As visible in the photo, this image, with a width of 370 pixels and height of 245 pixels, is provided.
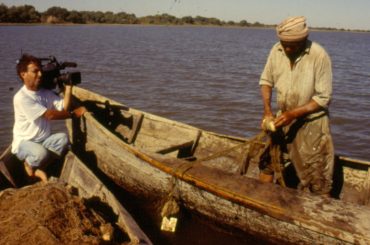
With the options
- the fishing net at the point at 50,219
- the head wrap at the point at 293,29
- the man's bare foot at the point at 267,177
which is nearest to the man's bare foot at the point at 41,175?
the fishing net at the point at 50,219

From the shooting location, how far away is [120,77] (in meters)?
17.4

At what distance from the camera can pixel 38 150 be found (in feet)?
15.7

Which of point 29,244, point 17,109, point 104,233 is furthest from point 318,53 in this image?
point 17,109

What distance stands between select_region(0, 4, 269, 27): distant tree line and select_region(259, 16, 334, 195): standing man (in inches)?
3223

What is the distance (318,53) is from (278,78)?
59 cm

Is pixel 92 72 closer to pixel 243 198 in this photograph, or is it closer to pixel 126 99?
pixel 126 99

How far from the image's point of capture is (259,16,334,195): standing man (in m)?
3.87

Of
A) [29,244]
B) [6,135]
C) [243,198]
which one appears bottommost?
[6,135]

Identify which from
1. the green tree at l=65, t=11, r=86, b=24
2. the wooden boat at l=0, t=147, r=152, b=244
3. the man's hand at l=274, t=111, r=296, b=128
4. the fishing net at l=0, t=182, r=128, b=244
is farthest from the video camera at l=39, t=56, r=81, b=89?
the green tree at l=65, t=11, r=86, b=24

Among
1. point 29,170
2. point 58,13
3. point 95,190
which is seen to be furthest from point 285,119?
point 58,13

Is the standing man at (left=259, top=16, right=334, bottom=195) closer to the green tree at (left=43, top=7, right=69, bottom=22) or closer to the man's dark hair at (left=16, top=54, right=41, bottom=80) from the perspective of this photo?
the man's dark hair at (left=16, top=54, right=41, bottom=80)

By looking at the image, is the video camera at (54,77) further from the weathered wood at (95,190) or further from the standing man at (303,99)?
the standing man at (303,99)

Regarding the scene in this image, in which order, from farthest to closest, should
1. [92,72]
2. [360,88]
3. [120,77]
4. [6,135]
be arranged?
[92,72] → [120,77] → [360,88] → [6,135]

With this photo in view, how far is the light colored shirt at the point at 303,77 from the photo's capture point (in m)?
3.88
